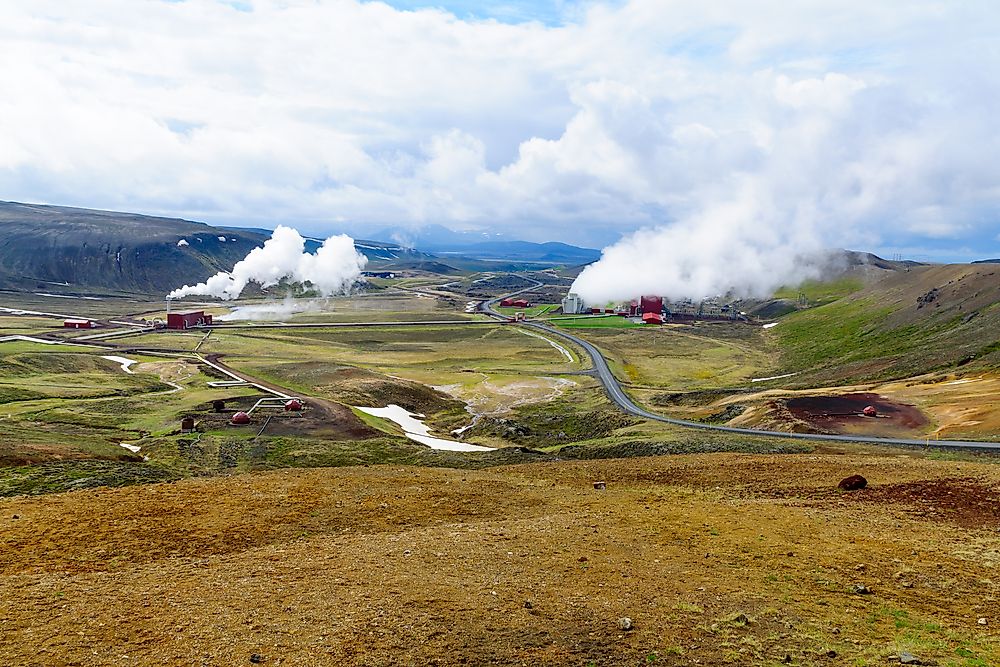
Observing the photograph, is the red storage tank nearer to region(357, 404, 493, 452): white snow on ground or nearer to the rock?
region(357, 404, 493, 452): white snow on ground

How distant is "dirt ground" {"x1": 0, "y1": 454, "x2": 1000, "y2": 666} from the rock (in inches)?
23.2

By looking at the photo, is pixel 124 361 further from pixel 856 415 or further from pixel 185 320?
pixel 856 415

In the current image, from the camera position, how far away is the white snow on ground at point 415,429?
65.6 metres

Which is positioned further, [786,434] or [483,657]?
[786,434]

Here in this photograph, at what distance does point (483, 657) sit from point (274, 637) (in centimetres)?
569

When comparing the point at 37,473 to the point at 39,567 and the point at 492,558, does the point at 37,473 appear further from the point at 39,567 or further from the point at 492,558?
the point at 492,558

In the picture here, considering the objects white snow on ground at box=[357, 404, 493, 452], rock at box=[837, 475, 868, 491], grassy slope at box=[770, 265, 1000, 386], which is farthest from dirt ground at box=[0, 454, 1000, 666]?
grassy slope at box=[770, 265, 1000, 386]

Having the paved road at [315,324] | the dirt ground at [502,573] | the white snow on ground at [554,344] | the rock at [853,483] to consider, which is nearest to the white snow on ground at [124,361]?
the paved road at [315,324]

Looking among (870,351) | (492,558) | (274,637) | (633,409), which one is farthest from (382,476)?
(870,351)

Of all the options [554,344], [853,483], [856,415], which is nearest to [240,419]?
[853,483]

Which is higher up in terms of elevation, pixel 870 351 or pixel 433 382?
pixel 870 351

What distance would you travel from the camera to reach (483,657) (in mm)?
17297

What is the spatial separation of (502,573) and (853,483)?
73.1 ft

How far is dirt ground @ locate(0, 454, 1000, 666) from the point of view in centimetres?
1798
